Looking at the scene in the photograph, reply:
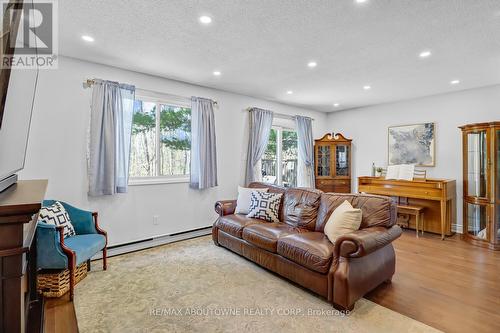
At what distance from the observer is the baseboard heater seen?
3.46m

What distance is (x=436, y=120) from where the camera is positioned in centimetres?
478

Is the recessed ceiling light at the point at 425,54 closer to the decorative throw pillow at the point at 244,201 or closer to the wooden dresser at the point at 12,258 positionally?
the decorative throw pillow at the point at 244,201

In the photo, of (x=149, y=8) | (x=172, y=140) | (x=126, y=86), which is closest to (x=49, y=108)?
(x=126, y=86)

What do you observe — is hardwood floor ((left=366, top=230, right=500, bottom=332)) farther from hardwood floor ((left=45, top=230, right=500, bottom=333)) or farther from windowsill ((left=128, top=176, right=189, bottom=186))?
windowsill ((left=128, top=176, right=189, bottom=186))

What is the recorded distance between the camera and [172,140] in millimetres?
4145

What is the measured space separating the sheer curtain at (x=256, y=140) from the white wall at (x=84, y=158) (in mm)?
160

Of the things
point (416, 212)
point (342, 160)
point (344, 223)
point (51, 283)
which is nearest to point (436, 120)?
point (416, 212)

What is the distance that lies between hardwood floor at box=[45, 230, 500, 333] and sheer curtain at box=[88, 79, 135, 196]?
1444mm

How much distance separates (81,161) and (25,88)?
7.80ft

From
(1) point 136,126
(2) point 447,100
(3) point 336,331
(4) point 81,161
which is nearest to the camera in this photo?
(3) point 336,331

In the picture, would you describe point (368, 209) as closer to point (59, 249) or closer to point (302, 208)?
point (302, 208)

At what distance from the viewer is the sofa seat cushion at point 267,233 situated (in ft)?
9.15

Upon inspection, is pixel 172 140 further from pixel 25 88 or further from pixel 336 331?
pixel 336 331

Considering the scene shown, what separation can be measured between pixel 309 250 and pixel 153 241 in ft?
8.30
